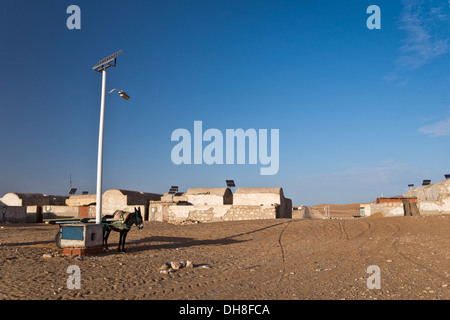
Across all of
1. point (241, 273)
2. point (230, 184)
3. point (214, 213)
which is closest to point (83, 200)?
point (230, 184)

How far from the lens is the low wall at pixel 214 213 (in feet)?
109

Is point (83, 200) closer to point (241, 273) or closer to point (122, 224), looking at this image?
point (122, 224)

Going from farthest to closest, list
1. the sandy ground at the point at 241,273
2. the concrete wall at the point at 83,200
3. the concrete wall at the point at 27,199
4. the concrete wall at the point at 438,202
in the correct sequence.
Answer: the concrete wall at the point at 27,199
the concrete wall at the point at 83,200
the concrete wall at the point at 438,202
the sandy ground at the point at 241,273

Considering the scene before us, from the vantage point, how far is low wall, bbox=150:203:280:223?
33.3 meters

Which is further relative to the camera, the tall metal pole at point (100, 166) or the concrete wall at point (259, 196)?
the concrete wall at point (259, 196)

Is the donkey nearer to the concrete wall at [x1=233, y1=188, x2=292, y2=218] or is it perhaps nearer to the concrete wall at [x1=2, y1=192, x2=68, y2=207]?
the concrete wall at [x1=233, y1=188, x2=292, y2=218]

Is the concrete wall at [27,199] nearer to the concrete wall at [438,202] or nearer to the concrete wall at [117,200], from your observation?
the concrete wall at [117,200]

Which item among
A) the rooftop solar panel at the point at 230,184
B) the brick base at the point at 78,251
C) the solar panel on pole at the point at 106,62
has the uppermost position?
the solar panel on pole at the point at 106,62

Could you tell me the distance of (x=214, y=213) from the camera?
34281 millimetres

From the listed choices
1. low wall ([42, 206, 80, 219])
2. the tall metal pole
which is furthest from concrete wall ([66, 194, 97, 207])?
the tall metal pole

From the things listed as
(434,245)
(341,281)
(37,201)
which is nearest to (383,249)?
(434,245)

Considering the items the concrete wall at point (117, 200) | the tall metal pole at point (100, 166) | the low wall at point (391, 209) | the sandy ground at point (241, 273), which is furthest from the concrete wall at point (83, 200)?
the low wall at point (391, 209)
